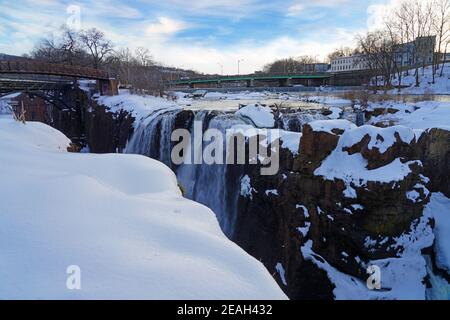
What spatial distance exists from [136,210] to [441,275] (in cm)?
1038

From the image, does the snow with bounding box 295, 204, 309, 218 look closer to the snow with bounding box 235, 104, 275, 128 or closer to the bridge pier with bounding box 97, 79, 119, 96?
the snow with bounding box 235, 104, 275, 128

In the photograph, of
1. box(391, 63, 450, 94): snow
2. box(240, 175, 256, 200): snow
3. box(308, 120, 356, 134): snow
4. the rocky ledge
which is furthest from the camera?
box(391, 63, 450, 94): snow

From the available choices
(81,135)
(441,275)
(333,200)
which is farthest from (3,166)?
(81,135)

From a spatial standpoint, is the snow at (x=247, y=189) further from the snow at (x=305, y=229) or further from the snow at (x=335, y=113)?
the snow at (x=335, y=113)

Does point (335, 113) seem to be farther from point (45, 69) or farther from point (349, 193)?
point (45, 69)

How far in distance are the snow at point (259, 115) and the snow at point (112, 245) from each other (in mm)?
12755

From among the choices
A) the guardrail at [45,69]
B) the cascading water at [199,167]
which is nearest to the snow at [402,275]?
the cascading water at [199,167]

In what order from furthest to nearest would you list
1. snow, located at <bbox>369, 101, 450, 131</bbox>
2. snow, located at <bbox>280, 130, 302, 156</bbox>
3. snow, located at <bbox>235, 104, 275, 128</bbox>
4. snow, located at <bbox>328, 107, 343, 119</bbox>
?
snow, located at <bbox>328, 107, 343, 119</bbox> → snow, located at <bbox>235, 104, 275, 128</bbox> → snow, located at <bbox>369, 101, 450, 131</bbox> → snow, located at <bbox>280, 130, 302, 156</bbox>

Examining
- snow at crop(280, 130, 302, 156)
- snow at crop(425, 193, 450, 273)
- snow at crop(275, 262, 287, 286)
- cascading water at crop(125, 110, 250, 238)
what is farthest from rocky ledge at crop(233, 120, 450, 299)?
cascading water at crop(125, 110, 250, 238)

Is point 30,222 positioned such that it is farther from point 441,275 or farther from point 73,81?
point 73,81

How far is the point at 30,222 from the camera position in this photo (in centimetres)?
402

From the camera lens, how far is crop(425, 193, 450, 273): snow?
10641mm

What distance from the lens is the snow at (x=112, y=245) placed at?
2.98m

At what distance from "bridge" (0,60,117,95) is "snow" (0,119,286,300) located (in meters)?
22.7
